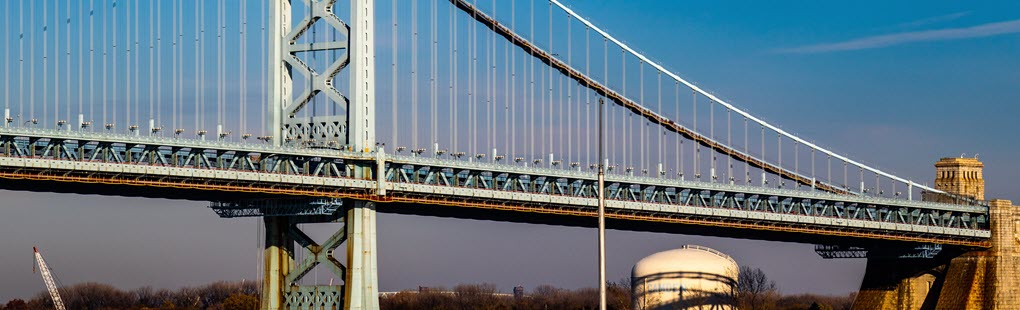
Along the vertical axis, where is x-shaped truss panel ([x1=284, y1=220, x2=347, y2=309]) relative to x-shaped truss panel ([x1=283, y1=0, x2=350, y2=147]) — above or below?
below

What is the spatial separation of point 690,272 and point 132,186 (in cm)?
5859

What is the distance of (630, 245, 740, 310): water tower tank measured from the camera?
14412 cm

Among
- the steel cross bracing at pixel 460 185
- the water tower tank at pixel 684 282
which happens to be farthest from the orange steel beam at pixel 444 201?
the water tower tank at pixel 684 282

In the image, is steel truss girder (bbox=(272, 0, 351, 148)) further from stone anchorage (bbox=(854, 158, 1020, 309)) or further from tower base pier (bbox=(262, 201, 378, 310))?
stone anchorage (bbox=(854, 158, 1020, 309))

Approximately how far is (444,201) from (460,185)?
2832mm

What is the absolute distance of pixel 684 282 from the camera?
5699 inches

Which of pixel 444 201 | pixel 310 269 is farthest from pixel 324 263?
pixel 444 201

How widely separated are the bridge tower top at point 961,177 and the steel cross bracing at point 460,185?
6.36 metres

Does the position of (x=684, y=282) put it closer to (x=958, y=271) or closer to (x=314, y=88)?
(x=958, y=271)

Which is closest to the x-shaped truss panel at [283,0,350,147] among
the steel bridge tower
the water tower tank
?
the steel bridge tower

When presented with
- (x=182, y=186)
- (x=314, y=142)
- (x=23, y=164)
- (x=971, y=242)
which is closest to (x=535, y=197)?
(x=314, y=142)

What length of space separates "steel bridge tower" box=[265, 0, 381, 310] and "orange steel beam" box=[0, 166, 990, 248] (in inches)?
83.7

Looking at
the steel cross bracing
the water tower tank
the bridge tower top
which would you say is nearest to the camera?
the steel cross bracing

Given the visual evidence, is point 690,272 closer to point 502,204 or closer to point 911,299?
point 911,299
